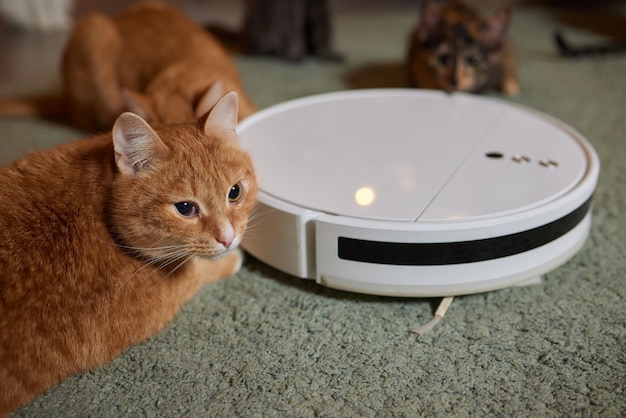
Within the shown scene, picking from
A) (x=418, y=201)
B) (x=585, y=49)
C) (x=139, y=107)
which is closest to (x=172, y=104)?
(x=139, y=107)

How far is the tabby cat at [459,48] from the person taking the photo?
2.26 metres

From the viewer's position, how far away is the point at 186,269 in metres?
1.31

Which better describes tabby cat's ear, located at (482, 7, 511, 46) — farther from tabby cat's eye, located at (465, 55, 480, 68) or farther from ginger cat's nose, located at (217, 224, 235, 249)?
ginger cat's nose, located at (217, 224, 235, 249)

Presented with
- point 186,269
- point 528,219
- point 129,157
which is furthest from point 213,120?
point 528,219

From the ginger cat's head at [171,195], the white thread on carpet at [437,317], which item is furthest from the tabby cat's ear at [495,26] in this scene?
the ginger cat's head at [171,195]

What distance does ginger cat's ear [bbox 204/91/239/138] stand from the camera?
4.00 feet

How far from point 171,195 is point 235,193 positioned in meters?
0.14

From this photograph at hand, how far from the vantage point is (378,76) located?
9.02ft

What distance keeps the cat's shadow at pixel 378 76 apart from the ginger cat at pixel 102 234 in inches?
58.9

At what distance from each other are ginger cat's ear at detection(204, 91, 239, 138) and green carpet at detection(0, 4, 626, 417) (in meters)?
0.40

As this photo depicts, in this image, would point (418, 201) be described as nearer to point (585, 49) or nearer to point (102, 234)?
point (102, 234)

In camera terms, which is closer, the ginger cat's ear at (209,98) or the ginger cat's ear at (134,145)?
the ginger cat's ear at (134,145)

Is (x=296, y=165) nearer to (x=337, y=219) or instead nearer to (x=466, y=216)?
(x=337, y=219)

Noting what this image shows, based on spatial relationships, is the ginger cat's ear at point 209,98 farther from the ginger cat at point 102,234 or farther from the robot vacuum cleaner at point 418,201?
the ginger cat at point 102,234
